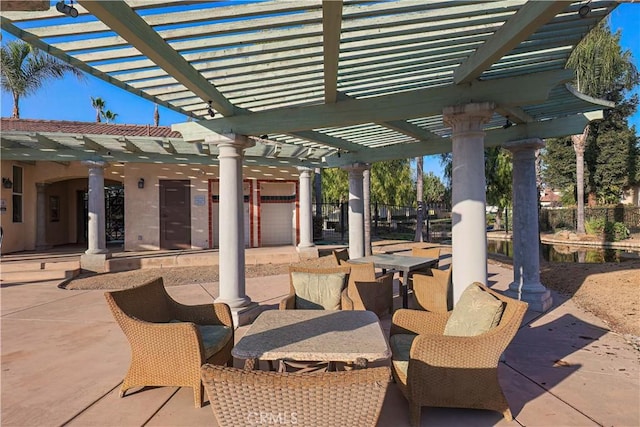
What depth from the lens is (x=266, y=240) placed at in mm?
13594

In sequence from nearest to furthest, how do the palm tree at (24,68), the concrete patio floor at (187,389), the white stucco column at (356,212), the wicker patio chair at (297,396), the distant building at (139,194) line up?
the wicker patio chair at (297,396)
the concrete patio floor at (187,389)
the white stucco column at (356,212)
the distant building at (139,194)
the palm tree at (24,68)

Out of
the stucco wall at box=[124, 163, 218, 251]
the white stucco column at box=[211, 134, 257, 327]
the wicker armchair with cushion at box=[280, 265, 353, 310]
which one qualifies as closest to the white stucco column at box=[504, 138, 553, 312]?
the wicker armchair with cushion at box=[280, 265, 353, 310]

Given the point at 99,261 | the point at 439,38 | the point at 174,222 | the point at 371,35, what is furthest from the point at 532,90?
the point at 174,222

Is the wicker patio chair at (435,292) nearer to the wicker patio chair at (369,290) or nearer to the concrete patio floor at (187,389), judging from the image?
the wicker patio chair at (369,290)

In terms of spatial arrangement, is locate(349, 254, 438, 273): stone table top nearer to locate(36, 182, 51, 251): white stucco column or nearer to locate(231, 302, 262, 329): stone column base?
locate(231, 302, 262, 329): stone column base

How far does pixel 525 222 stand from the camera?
5.79 metres

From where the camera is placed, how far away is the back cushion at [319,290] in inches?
162

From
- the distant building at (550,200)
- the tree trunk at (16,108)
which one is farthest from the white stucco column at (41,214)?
the distant building at (550,200)

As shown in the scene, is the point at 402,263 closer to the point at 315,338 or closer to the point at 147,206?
the point at 315,338

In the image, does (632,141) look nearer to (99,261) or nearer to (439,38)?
(439,38)

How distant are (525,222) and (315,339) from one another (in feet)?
15.4

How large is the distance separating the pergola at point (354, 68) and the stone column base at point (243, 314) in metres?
0.09

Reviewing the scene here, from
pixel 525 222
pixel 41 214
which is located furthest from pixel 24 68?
pixel 525 222

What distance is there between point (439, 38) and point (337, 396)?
3.06 metres
